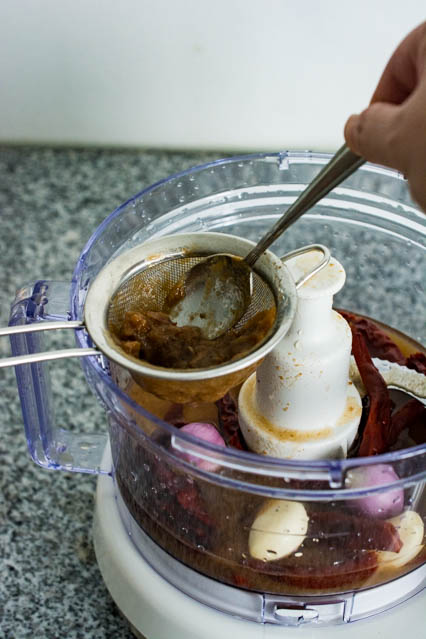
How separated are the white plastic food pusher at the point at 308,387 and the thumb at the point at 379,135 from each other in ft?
0.46

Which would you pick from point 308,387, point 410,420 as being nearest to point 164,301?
point 308,387

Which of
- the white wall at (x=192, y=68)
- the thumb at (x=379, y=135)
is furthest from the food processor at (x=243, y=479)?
the white wall at (x=192, y=68)

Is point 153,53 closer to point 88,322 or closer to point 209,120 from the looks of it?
point 209,120

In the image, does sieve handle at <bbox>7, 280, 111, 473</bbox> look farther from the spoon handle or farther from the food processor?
the spoon handle

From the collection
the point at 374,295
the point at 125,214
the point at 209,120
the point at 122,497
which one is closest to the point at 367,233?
the point at 374,295

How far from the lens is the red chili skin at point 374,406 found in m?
0.65

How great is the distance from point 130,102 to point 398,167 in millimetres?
815

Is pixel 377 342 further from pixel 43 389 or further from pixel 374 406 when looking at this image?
pixel 43 389

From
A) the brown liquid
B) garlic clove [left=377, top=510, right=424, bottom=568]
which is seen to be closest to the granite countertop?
the brown liquid

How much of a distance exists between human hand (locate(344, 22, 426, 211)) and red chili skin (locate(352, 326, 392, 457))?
24 cm

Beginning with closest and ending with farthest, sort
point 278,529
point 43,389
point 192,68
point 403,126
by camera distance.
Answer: point 403,126, point 278,529, point 43,389, point 192,68

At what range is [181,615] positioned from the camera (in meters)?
0.64

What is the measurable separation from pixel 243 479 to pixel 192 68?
31.4 inches

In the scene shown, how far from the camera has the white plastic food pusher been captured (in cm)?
60
